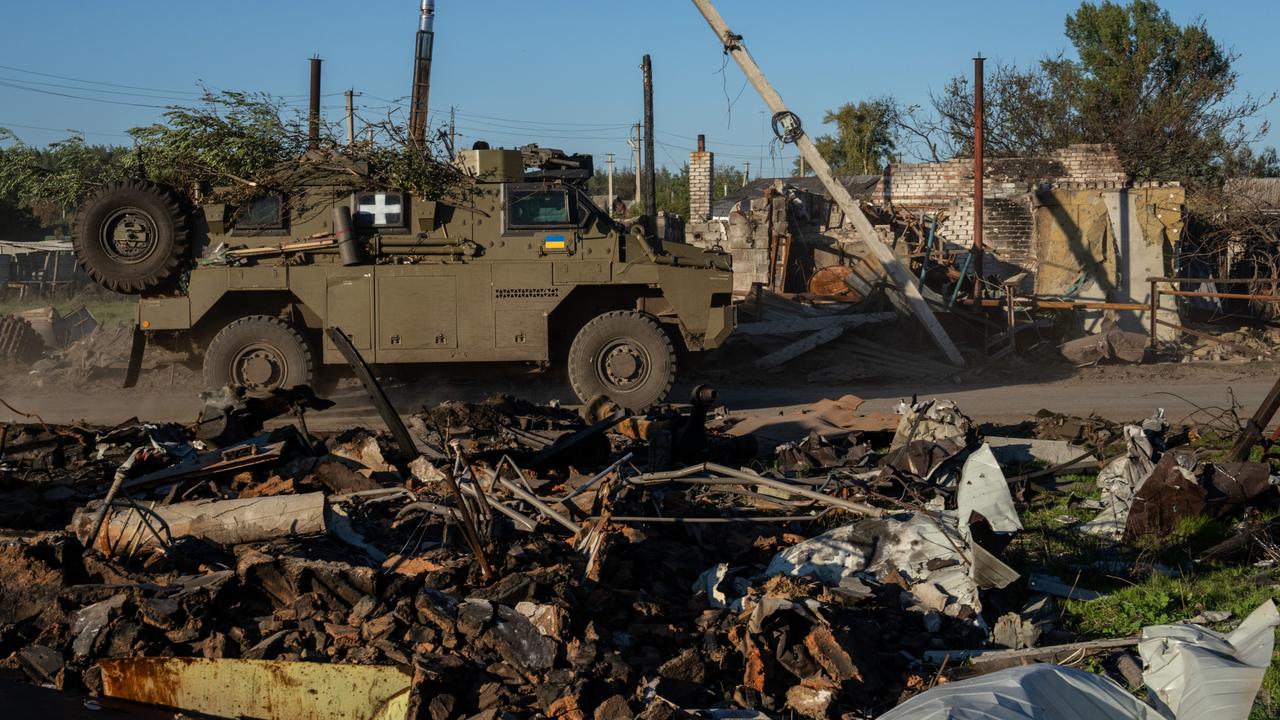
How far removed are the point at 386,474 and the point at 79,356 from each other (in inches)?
369

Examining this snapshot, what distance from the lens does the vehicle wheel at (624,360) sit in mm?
10812

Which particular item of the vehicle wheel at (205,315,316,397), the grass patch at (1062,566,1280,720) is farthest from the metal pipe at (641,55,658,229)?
the grass patch at (1062,566,1280,720)

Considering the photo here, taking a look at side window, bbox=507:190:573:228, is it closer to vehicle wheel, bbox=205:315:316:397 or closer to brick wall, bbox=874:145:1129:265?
vehicle wheel, bbox=205:315:316:397

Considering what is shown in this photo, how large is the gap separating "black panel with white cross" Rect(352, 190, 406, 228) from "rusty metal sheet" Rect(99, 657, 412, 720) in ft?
22.2

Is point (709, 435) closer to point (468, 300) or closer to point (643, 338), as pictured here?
point (643, 338)

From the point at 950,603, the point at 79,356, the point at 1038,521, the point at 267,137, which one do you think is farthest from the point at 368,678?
the point at 79,356

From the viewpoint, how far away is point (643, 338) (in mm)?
10852

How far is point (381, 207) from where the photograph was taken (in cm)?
1084

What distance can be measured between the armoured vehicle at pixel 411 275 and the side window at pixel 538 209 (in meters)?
0.01

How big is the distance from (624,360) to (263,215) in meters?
3.59

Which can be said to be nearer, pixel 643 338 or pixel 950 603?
pixel 950 603

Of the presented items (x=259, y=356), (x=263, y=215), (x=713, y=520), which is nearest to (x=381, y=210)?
(x=263, y=215)

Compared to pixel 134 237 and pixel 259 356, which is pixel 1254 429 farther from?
pixel 134 237

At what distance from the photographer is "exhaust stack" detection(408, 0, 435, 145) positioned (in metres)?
17.1
